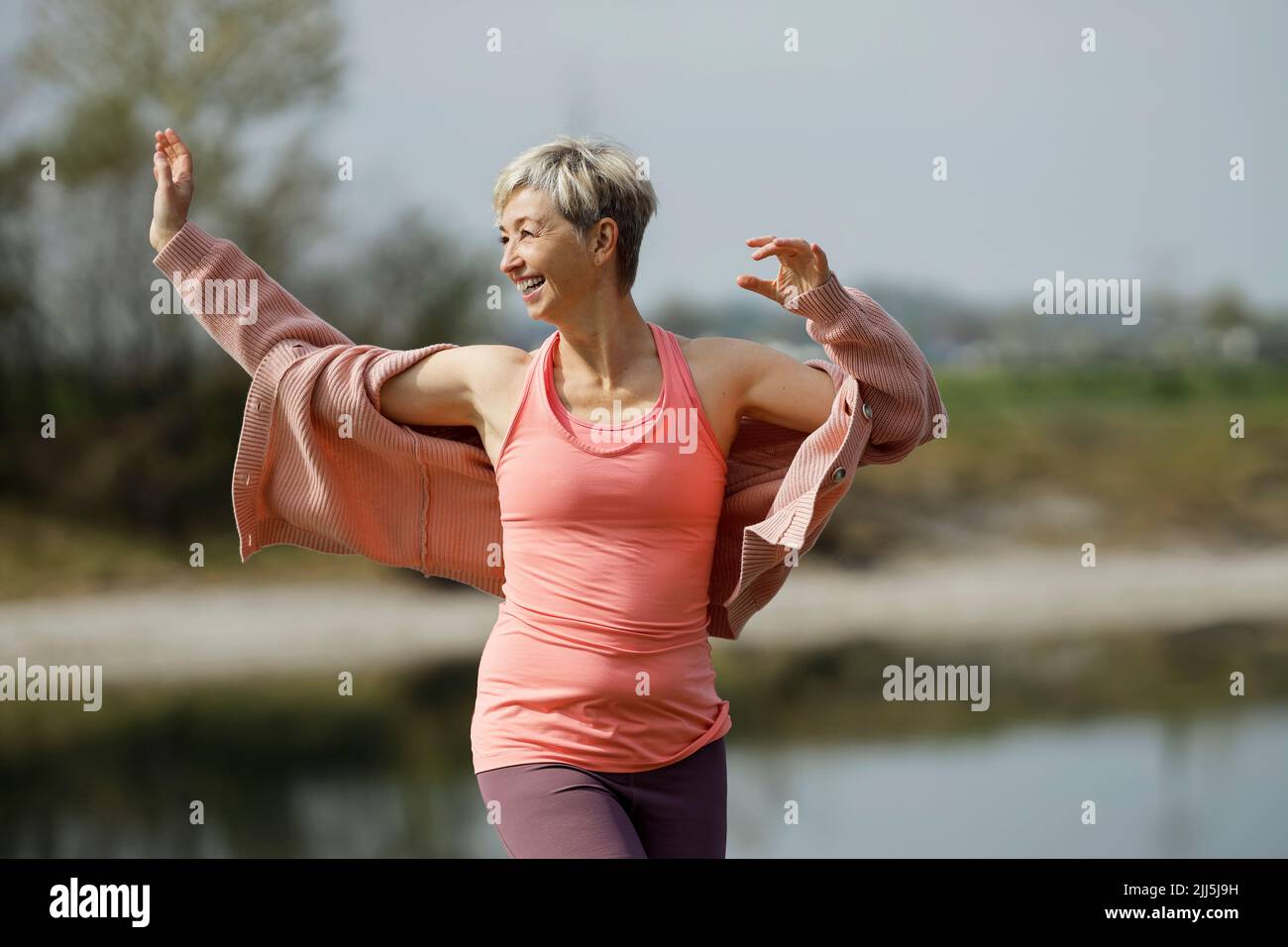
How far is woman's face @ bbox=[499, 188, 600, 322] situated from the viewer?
1634 millimetres

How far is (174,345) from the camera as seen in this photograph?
7035mm

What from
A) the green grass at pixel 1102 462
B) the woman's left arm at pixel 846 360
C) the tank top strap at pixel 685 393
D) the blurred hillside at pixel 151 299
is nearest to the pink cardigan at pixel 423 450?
the woman's left arm at pixel 846 360

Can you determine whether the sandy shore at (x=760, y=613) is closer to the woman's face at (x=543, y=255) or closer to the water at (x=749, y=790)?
the water at (x=749, y=790)

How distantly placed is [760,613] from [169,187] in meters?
6.25

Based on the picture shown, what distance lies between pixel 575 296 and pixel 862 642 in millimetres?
5975

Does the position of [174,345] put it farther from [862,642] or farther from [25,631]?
[862,642]

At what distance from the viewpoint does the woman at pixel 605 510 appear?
1603 millimetres

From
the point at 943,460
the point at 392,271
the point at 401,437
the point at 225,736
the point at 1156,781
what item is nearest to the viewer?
the point at 401,437

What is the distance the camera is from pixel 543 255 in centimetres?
163

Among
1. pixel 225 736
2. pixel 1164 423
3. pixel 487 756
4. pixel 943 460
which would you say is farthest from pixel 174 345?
pixel 487 756

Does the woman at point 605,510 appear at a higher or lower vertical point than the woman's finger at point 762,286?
lower

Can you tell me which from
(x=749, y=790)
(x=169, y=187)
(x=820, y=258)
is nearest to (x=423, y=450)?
(x=169, y=187)

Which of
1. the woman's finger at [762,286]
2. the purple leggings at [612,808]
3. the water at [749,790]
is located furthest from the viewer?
the water at [749,790]

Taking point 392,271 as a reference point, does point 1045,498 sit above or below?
below
